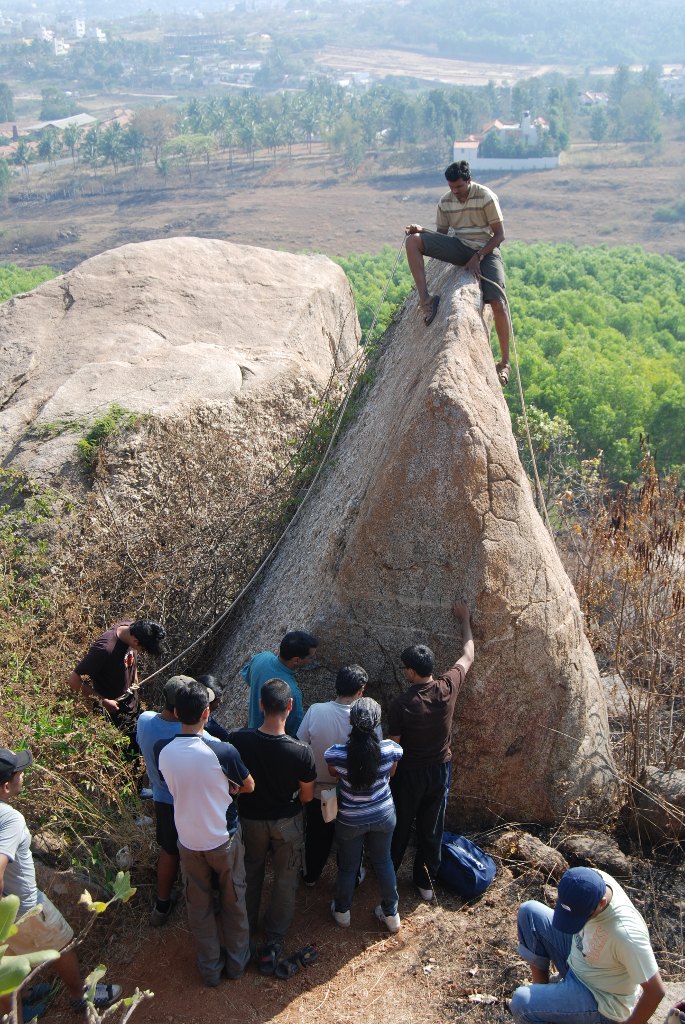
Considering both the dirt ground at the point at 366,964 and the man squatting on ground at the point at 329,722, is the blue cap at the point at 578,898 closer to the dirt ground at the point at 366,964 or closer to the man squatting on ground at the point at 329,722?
the dirt ground at the point at 366,964

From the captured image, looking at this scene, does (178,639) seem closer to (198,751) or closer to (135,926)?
(135,926)

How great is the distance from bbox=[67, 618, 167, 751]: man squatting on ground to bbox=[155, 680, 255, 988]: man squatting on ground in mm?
1093

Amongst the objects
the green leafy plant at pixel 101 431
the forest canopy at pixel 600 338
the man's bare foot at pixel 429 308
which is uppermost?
the man's bare foot at pixel 429 308

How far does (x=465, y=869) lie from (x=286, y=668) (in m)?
1.43

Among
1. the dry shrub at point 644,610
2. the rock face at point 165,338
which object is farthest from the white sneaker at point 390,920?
the rock face at point 165,338

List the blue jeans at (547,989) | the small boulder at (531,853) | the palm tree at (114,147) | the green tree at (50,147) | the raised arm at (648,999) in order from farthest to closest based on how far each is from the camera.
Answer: the green tree at (50,147)
the palm tree at (114,147)
the small boulder at (531,853)
the blue jeans at (547,989)
the raised arm at (648,999)

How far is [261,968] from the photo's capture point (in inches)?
192

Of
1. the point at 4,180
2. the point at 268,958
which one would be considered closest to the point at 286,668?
the point at 268,958

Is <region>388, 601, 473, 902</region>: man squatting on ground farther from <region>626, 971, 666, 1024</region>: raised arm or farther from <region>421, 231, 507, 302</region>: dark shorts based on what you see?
<region>421, 231, 507, 302</region>: dark shorts

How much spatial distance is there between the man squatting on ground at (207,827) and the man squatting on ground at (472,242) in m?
3.40

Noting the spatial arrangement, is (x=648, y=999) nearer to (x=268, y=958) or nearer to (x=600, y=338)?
(x=268, y=958)

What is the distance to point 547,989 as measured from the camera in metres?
4.35

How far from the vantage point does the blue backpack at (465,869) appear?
5.38m

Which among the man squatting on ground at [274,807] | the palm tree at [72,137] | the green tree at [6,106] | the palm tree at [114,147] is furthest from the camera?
the green tree at [6,106]
